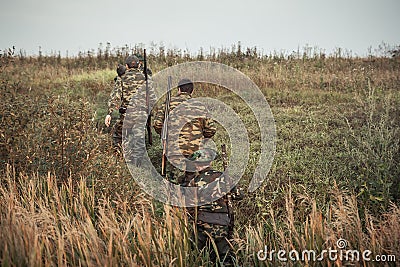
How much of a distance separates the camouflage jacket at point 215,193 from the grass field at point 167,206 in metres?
0.23

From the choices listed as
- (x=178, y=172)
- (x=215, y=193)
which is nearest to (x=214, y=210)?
(x=215, y=193)

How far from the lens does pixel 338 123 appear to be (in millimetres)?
9547

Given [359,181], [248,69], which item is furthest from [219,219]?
[248,69]

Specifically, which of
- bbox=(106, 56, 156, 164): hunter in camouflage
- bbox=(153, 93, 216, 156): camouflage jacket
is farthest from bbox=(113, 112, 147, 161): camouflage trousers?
bbox=(153, 93, 216, 156): camouflage jacket

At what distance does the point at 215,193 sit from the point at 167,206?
55cm

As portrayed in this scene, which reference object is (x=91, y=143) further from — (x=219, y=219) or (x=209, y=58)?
(x=209, y=58)

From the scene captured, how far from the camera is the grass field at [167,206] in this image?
143 inches

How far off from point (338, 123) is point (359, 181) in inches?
163

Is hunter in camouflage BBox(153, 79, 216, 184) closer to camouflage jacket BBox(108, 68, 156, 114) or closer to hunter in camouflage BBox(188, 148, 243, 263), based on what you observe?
hunter in camouflage BBox(188, 148, 243, 263)

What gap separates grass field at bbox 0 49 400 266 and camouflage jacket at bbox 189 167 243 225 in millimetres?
234

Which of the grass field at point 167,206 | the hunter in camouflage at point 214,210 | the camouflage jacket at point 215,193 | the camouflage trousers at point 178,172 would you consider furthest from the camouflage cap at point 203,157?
the grass field at point 167,206

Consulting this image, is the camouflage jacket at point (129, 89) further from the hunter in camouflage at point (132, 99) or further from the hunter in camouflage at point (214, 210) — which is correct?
the hunter in camouflage at point (214, 210)

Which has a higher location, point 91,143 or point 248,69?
point 248,69

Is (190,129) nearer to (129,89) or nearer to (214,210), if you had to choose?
(214,210)
